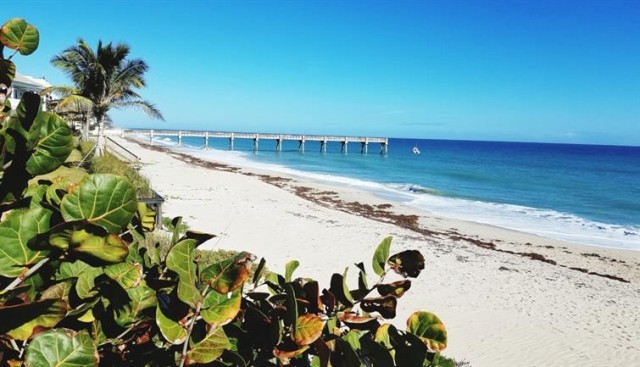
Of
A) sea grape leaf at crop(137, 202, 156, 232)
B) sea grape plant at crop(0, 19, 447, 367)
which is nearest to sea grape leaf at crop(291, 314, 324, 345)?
sea grape plant at crop(0, 19, 447, 367)

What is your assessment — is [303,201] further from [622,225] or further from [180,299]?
[180,299]

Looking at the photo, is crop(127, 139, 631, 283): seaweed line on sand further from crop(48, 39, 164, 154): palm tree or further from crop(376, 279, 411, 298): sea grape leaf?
crop(376, 279, 411, 298): sea grape leaf

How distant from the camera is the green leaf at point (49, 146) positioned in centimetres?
86

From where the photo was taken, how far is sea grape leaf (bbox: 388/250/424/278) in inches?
46.1

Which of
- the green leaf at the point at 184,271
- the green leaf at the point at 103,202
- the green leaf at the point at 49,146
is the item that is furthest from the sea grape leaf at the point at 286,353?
the green leaf at the point at 49,146

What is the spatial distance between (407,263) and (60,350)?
0.76 metres

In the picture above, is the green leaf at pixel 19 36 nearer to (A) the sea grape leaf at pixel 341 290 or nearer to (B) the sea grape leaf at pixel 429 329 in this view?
(A) the sea grape leaf at pixel 341 290

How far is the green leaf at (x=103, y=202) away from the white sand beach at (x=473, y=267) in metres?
5.03

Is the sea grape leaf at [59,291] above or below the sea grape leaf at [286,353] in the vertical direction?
above

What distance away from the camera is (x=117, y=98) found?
24.9 metres

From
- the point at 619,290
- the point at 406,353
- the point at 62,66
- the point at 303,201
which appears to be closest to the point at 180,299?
the point at 406,353

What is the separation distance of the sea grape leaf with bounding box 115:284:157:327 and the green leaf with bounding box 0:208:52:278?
11.8 inches

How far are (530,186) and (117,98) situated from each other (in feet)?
108

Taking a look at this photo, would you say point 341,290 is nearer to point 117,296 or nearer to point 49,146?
point 117,296
